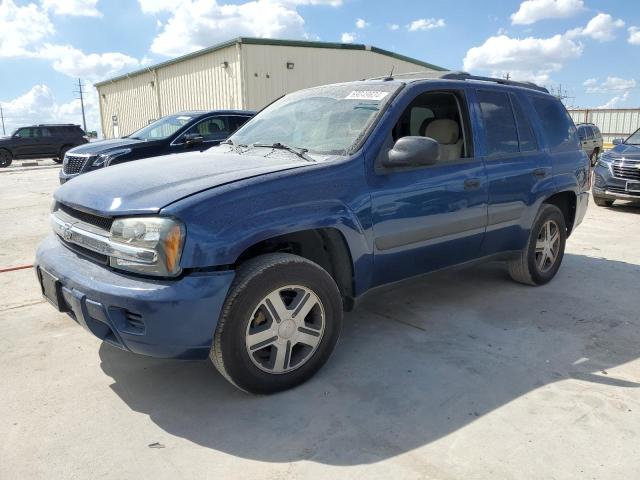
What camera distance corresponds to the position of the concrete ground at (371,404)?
94.8 inches

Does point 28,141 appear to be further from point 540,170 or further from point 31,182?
point 540,170

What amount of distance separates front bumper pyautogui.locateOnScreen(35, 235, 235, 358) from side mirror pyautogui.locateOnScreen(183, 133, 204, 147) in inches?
228

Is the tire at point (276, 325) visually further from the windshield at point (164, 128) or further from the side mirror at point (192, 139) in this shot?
the windshield at point (164, 128)

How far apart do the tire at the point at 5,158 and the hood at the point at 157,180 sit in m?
22.1

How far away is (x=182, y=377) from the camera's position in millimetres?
3221

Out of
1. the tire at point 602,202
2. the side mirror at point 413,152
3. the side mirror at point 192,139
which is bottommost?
the tire at point 602,202

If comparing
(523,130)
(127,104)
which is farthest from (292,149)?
(127,104)

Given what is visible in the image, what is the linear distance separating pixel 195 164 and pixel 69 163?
637 cm

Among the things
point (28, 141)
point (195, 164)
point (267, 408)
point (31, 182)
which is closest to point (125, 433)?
point (267, 408)

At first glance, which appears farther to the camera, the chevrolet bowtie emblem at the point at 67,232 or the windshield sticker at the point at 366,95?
the windshield sticker at the point at 366,95

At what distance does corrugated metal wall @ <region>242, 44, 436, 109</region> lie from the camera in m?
20.2

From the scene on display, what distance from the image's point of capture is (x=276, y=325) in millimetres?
2900

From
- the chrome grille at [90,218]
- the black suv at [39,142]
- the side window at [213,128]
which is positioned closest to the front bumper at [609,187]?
the side window at [213,128]

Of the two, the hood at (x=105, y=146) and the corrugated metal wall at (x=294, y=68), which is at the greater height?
the corrugated metal wall at (x=294, y=68)
